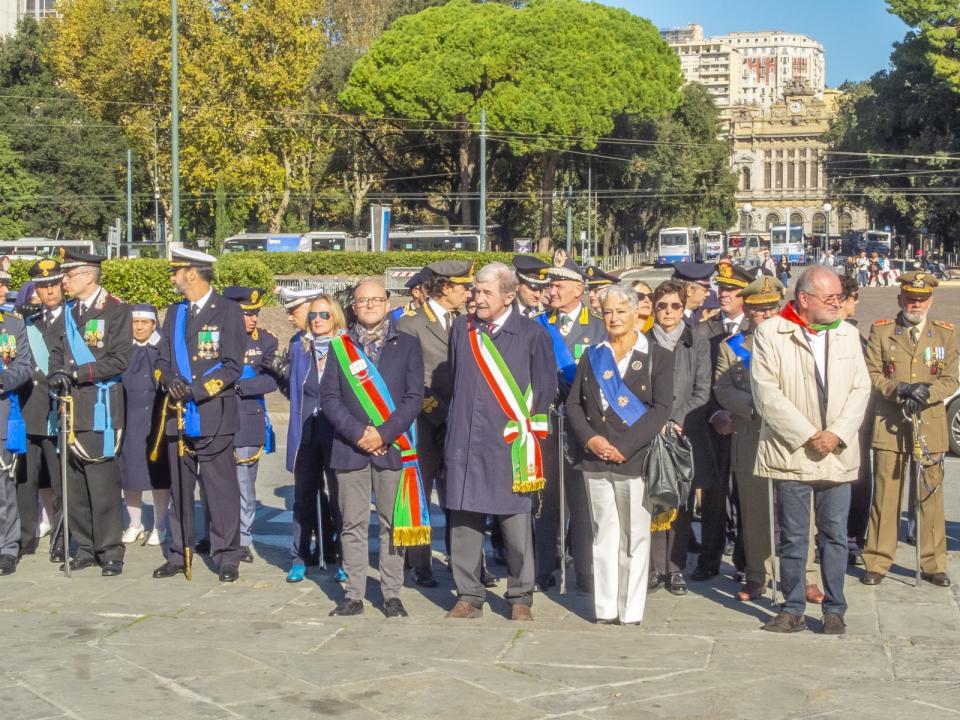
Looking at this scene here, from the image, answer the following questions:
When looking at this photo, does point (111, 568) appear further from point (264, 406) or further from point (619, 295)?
point (619, 295)

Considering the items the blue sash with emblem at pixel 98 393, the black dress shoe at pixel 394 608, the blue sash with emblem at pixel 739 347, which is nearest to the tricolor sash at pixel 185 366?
the blue sash with emblem at pixel 98 393

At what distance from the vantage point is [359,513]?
7.80 meters

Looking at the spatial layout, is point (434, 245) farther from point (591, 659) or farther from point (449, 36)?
point (591, 659)

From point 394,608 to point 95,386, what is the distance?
2712mm

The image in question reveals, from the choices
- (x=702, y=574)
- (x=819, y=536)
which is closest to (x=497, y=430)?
(x=819, y=536)

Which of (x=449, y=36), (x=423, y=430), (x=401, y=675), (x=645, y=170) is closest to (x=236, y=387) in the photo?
(x=423, y=430)

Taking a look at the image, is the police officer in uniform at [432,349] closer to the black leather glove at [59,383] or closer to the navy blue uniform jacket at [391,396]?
the navy blue uniform jacket at [391,396]

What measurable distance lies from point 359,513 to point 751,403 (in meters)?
2.35

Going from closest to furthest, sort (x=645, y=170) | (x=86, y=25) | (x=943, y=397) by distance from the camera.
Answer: (x=943, y=397), (x=86, y=25), (x=645, y=170)

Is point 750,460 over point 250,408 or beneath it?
beneath

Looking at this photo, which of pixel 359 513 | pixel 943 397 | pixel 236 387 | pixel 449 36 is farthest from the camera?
pixel 449 36

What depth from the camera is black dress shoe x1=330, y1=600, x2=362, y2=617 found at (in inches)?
308

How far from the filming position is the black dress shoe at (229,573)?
8.77m

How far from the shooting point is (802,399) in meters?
7.30
